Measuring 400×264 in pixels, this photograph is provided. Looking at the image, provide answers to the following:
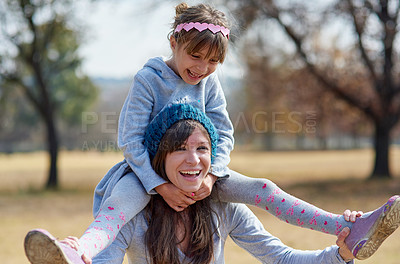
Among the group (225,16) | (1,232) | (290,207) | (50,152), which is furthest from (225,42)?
(50,152)

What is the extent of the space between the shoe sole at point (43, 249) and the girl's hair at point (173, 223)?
24.7 inches

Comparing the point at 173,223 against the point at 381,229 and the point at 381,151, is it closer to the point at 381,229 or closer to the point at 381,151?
the point at 381,229

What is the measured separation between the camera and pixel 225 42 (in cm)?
249

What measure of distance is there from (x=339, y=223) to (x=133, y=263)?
1020mm

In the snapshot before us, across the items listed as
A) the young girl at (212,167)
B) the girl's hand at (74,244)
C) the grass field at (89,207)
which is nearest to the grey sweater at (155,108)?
the young girl at (212,167)

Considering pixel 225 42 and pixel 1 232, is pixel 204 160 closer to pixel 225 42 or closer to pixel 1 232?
pixel 225 42

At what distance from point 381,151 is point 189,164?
13.3 m

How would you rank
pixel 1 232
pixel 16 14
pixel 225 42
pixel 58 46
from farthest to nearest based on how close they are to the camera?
pixel 58 46 → pixel 16 14 → pixel 1 232 → pixel 225 42

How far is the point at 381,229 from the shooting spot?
2152 mm

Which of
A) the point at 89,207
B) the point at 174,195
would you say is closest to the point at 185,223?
the point at 174,195

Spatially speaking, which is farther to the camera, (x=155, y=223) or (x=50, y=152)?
(x=50, y=152)

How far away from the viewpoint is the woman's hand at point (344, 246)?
2.27 m

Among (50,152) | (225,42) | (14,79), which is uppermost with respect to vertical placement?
(225,42)

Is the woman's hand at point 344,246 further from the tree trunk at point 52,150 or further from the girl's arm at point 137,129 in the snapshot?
the tree trunk at point 52,150
